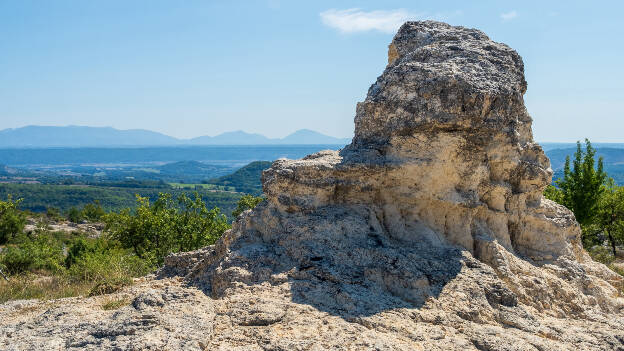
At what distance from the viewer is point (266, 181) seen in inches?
364

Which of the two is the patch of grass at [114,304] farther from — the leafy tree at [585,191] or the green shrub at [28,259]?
the leafy tree at [585,191]

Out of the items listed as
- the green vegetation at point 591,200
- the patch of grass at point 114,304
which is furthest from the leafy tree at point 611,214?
the patch of grass at point 114,304

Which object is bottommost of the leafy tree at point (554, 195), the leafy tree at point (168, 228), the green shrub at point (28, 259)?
the green shrub at point (28, 259)

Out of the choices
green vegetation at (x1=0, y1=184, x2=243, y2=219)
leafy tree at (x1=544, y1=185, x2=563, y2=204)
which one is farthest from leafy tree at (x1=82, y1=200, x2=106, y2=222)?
leafy tree at (x1=544, y1=185, x2=563, y2=204)

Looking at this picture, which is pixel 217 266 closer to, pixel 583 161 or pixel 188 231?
pixel 188 231

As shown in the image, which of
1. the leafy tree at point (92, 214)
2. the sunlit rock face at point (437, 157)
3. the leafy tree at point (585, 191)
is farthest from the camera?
the leafy tree at point (92, 214)

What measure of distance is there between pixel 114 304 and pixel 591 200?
74.3 ft

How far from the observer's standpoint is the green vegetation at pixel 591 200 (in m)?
22.7

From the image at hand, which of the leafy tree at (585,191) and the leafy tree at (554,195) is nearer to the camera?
Answer: the leafy tree at (585,191)

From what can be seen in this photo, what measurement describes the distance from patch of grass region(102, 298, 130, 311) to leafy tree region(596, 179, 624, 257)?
78.2 ft

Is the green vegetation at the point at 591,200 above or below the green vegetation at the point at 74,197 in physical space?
above

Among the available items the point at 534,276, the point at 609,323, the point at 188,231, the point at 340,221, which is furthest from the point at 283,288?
the point at 188,231

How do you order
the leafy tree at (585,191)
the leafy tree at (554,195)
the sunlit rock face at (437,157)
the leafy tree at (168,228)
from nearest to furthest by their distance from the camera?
1. the sunlit rock face at (437,157)
2. the leafy tree at (168,228)
3. the leafy tree at (585,191)
4. the leafy tree at (554,195)

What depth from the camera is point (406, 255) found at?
801 centimetres
